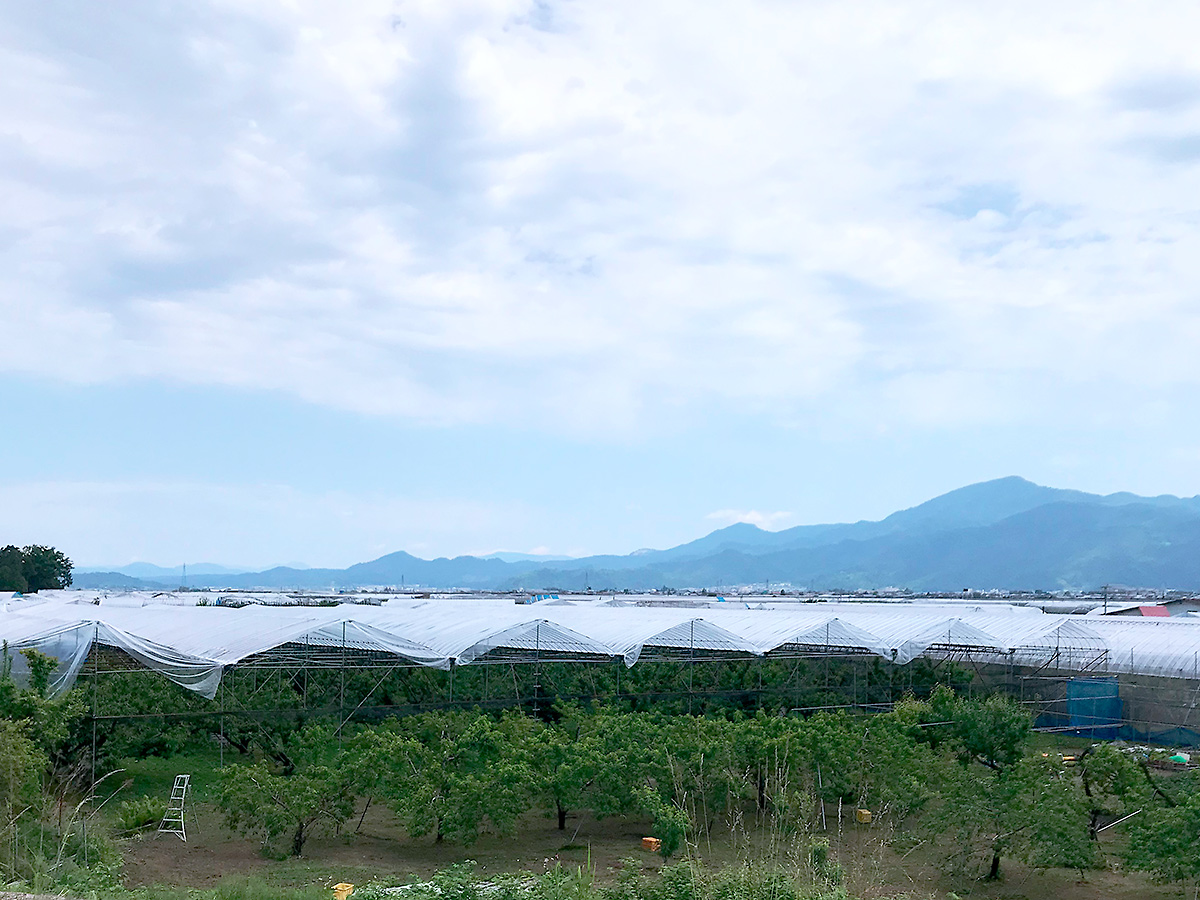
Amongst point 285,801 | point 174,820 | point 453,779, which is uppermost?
point 453,779

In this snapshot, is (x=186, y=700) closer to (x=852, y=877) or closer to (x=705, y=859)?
(x=705, y=859)

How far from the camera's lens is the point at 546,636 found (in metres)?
21.9

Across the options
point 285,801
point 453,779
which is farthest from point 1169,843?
point 285,801

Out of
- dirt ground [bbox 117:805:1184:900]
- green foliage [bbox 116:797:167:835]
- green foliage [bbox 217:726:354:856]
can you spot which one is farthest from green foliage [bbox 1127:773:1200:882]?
green foliage [bbox 116:797:167:835]

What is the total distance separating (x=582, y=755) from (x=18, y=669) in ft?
32.4

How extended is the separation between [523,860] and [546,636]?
8.51 metres

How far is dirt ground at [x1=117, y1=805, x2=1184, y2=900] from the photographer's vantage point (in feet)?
40.5

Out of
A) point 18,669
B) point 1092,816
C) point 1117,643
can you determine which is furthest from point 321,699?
point 1117,643

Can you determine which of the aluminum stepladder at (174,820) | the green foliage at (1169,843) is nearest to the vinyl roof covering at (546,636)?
the aluminum stepladder at (174,820)

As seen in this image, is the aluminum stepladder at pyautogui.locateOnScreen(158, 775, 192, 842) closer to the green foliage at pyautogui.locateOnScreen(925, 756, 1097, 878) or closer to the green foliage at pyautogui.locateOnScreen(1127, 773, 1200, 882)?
the green foliage at pyautogui.locateOnScreen(925, 756, 1097, 878)

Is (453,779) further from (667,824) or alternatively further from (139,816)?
(139,816)

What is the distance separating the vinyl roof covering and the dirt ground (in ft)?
13.9

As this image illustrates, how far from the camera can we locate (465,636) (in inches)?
878

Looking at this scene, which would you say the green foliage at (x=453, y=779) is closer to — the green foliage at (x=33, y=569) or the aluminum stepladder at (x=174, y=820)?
the aluminum stepladder at (x=174, y=820)
